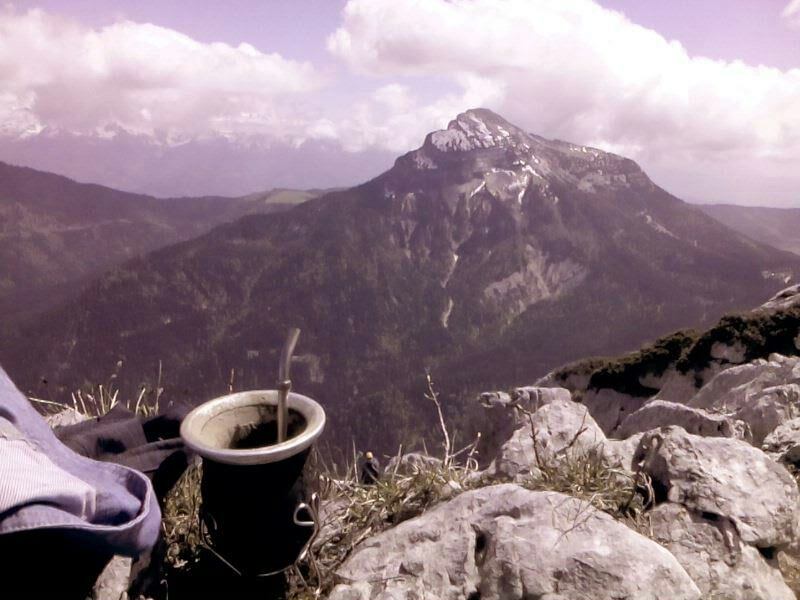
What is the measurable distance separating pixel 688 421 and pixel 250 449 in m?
6.79

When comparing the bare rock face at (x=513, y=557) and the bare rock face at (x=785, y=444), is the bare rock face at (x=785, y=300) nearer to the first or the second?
the bare rock face at (x=785, y=444)

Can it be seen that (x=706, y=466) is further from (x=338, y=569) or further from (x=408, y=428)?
(x=408, y=428)

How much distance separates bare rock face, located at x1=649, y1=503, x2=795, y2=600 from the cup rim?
2682mm

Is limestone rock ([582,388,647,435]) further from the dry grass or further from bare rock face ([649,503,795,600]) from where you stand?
the dry grass

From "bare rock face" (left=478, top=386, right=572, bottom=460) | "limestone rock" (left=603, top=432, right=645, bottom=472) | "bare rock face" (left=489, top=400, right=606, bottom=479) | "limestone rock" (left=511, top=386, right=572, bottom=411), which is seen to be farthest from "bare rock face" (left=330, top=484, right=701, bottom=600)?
"limestone rock" (left=511, top=386, right=572, bottom=411)

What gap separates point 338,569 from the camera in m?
3.98

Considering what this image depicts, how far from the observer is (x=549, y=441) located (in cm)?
584

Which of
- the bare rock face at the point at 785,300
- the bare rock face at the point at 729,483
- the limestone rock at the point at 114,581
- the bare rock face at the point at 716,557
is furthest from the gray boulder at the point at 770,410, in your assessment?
the bare rock face at the point at 785,300

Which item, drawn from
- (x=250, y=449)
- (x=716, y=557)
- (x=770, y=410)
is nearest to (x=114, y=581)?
(x=250, y=449)

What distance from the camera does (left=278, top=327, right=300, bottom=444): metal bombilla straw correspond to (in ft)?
13.0

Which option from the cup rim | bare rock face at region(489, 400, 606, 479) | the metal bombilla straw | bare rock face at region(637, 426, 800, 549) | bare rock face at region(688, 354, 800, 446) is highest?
the metal bombilla straw

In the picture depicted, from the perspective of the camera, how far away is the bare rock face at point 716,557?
3.79 m

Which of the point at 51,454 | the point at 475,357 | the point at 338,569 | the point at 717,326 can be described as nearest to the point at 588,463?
the point at 338,569

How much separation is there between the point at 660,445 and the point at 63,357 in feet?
705
